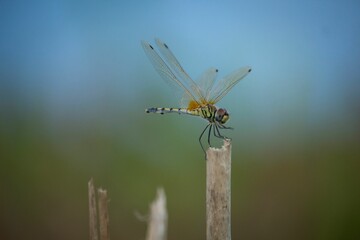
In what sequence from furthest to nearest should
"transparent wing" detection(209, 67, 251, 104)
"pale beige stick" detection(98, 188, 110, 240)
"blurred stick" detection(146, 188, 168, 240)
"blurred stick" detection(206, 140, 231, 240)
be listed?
"transparent wing" detection(209, 67, 251, 104) → "pale beige stick" detection(98, 188, 110, 240) → "blurred stick" detection(206, 140, 231, 240) → "blurred stick" detection(146, 188, 168, 240)

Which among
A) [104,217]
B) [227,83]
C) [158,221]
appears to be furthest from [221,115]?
[158,221]

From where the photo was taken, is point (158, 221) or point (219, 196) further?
point (219, 196)

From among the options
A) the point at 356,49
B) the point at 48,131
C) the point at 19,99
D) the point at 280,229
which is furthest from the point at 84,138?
the point at 356,49

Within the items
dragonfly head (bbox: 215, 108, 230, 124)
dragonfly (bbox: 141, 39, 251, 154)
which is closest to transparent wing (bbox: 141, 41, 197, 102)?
dragonfly (bbox: 141, 39, 251, 154)

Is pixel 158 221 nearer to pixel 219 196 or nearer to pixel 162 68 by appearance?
pixel 219 196

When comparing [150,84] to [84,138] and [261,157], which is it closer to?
[84,138]

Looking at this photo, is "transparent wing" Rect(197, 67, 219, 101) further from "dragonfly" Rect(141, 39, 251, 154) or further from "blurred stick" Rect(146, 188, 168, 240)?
"blurred stick" Rect(146, 188, 168, 240)
